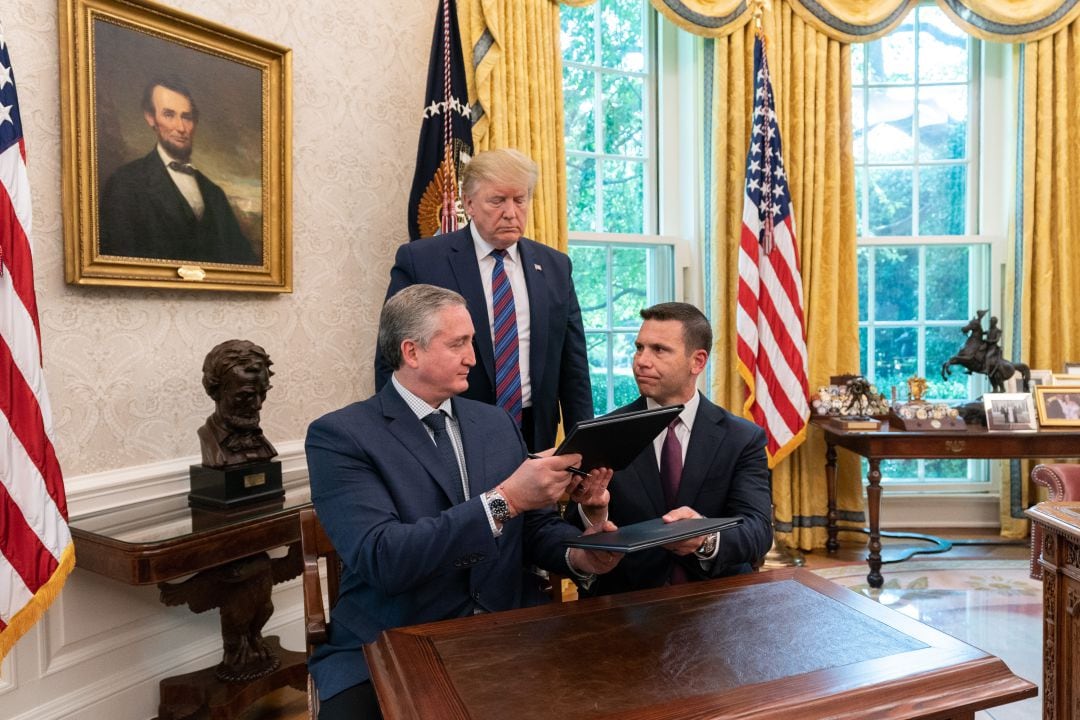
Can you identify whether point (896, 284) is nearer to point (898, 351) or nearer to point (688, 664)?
point (898, 351)

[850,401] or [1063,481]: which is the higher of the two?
[850,401]

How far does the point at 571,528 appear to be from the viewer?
1761 mm

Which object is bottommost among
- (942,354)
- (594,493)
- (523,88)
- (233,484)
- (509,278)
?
(233,484)

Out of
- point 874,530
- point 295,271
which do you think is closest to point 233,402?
point 295,271

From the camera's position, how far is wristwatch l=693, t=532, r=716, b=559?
69.2 inches

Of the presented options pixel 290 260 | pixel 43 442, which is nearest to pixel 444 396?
pixel 43 442

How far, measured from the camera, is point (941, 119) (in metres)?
4.99

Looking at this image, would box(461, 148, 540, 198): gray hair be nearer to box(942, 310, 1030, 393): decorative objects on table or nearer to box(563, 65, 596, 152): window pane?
box(563, 65, 596, 152): window pane

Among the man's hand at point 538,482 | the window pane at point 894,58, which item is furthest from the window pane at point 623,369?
the man's hand at point 538,482

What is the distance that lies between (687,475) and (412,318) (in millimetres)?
778

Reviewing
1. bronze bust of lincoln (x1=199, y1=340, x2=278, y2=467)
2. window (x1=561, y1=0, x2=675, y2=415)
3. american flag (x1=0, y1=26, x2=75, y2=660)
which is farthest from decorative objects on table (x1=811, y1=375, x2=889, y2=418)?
american flag (x1=0, y1=26, x2=75, y2=660)

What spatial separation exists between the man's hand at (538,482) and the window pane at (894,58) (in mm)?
4477

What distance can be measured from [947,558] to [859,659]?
145 inches

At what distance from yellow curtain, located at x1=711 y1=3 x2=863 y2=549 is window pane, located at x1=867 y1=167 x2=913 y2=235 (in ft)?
1.33
